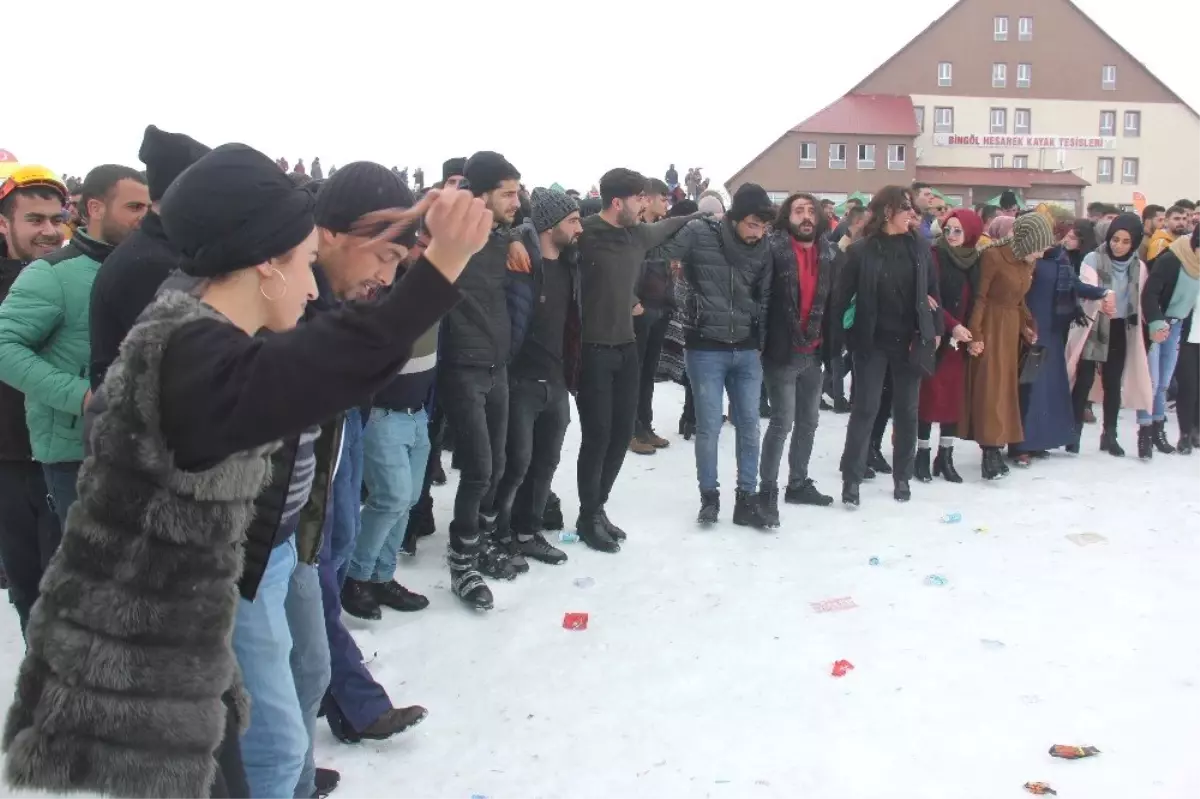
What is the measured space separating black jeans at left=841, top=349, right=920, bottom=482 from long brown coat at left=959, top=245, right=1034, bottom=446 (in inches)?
34.0

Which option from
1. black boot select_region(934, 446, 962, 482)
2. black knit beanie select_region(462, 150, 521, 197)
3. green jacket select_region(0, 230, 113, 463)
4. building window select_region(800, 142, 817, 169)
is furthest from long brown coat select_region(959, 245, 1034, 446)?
building window select_region(800, 142, 817, 169)

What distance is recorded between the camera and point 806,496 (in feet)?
22.0

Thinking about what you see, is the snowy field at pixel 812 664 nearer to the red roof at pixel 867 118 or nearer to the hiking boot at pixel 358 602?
the hiking boot at pixel 358 602

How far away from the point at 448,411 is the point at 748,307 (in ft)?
7.09

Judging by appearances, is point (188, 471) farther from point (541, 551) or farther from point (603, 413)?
point (603, 413)

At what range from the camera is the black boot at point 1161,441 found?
8078 millimetres

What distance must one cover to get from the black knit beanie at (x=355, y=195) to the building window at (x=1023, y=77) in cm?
4659

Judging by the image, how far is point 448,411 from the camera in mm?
4812

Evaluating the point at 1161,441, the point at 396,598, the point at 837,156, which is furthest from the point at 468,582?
the point at 837,156

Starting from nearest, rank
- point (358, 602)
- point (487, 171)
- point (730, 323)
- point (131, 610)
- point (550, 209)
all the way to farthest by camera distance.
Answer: point (131, 610)
point (358, 602)
point (487, 171)
point (550, 209)
point (730, 323)

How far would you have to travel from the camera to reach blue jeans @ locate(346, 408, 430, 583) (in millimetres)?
4293

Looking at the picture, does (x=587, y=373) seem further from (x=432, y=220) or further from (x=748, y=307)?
(x=432, y=220)

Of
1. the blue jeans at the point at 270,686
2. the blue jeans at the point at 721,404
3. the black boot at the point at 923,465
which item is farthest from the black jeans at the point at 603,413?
the blue jeans at the point at 270,686

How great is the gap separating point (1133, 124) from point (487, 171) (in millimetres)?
48139
